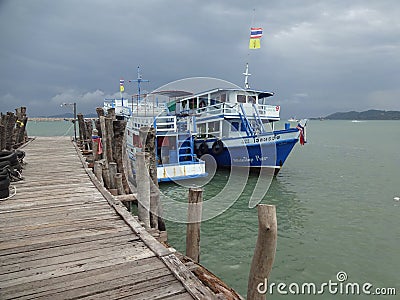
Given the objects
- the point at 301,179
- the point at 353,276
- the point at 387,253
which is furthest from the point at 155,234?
the point at 301,179

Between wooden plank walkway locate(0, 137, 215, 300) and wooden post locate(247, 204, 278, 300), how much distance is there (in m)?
0.98

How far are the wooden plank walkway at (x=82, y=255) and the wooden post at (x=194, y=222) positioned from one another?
101 cm

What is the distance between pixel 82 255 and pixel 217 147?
14.3 meters

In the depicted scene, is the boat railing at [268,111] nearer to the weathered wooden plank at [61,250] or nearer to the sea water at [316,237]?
the sea water at [316,237]

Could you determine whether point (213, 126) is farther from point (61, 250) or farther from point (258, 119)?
point (61, 250)

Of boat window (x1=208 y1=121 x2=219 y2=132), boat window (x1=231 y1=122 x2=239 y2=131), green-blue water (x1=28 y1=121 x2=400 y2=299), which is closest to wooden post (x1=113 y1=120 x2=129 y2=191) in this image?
green-blue water (x1=28 y1=121 x2=400 y2=299)

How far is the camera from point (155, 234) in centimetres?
505

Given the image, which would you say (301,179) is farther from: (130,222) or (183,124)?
(130,222)

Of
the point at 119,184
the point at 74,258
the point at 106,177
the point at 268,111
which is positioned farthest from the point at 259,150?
the point at 74,258

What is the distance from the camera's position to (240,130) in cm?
1867

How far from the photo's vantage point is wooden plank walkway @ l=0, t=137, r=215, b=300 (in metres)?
2.93

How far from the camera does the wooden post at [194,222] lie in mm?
5059

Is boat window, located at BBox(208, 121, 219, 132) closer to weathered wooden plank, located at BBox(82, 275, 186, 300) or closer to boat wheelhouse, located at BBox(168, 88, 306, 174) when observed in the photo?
boat wheelhouse, located at BBox(168, 88, 306, 174)

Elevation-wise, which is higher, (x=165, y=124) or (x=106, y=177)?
(x=165, y=124)
